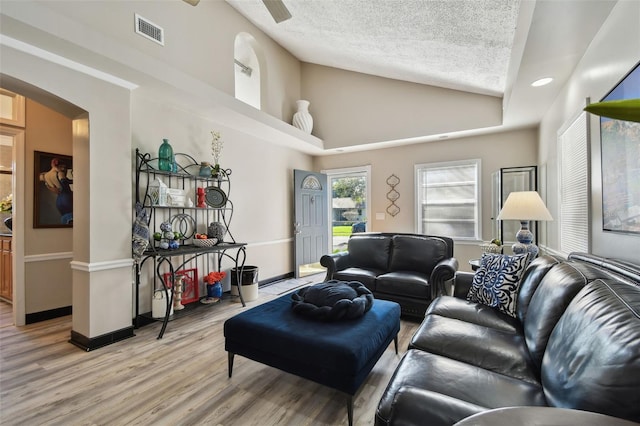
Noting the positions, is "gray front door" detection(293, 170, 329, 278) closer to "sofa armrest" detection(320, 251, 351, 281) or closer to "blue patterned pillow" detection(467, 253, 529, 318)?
"sofa armrest" detection(320, 251, 351, 281)

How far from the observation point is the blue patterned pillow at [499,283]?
208 centimetres

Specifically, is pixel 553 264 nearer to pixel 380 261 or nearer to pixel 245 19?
pixel 380 261

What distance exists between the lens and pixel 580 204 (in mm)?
2338

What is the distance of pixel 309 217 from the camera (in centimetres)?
563

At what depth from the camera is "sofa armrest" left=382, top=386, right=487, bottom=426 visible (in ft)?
3.10

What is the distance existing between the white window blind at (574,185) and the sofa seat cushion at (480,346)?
1201 millimetres

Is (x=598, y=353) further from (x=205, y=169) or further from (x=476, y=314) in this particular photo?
(x=205, y=169)

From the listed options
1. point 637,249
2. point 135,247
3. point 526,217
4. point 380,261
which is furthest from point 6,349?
point 526,217

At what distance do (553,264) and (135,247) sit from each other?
138 inches

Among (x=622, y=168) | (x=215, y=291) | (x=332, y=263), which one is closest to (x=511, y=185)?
(x=622, y=168)

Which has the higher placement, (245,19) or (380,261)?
(245,19)

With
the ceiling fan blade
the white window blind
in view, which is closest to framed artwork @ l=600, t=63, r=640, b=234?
the white window blind

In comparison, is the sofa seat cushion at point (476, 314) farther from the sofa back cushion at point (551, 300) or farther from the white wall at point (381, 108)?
the white wall at point (381, 108)

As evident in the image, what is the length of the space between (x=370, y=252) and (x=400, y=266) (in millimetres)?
441
